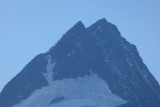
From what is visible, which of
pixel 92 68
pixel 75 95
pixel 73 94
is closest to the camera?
pixel 75 95

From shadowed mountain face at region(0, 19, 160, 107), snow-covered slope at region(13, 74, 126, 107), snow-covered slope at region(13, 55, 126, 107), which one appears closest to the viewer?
snow-covered slope at region(13, 74, 126, 107)

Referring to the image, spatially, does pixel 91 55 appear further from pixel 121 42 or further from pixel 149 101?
pixel 149 101

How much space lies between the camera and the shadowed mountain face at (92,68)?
450 feet

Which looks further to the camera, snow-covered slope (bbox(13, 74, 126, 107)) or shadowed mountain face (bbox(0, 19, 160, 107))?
shadowed mountain face (bbox(0, 19, 160, 107))

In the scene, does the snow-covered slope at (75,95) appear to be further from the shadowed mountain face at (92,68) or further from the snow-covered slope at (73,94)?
the shadowed mountain face at (92,68)

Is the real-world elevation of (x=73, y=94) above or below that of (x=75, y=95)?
above

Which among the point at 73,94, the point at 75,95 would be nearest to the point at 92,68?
the point at 73,94

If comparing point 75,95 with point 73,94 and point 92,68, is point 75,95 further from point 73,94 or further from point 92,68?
point 92,68

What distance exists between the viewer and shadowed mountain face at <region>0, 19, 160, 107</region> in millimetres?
137250

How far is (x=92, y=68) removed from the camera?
478ft

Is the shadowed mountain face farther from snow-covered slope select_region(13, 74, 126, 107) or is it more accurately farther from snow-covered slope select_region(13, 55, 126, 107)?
snow-covered slope select_region(13, 74, 126, 107)

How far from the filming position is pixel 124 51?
516 ft

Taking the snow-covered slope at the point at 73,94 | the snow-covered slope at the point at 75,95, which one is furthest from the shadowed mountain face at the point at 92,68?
the snow-covered slope at the point at 75,95

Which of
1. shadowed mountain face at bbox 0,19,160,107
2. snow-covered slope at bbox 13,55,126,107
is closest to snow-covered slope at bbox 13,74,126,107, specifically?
snow-covered slope at bbox 13,55,126,107
